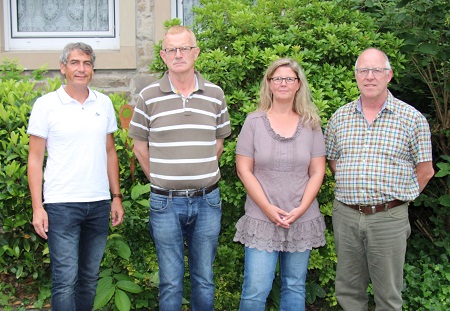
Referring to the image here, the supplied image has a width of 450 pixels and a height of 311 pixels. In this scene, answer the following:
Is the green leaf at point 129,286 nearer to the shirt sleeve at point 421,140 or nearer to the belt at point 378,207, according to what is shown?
the belt at point 378,207

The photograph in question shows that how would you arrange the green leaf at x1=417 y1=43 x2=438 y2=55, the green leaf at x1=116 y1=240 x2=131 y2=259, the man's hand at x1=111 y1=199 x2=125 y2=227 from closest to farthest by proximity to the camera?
the man's hand at x1=111 y1=199 x2=125 y2=227, the green leaf at x1=116 y1=240 x2=131 y2=259, the green leaf at x1=417 y1=43 x2=438 y2=55

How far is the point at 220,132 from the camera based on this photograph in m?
3.96

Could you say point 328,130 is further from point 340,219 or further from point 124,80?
point 124,80

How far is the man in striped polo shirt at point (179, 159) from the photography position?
12.1ft

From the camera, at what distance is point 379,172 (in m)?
3.69

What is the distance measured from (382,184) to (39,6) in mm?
5781

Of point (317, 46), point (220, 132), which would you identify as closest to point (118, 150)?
point (220, 132)

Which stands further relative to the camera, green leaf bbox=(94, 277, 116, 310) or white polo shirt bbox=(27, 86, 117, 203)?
green leaf bbox=(94, 277, 116, 310)

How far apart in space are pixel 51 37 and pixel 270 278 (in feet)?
17.3

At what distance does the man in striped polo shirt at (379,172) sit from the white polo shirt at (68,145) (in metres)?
1.53

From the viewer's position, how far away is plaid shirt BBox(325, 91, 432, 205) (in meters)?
3.69

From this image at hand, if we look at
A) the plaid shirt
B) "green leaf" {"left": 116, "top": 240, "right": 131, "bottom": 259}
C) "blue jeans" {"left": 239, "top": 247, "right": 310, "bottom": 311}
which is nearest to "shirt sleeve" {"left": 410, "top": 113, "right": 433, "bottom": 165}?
the plaid shirt

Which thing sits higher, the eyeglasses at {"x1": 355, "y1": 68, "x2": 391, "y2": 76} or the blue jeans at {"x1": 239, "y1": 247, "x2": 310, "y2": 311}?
the eyeglasses at {"x1": 355, "y1": 68, "x2": 391, "y2": 76}

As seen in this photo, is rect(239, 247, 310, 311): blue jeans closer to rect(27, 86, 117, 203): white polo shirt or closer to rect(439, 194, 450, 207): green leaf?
rect(27, 86, 117, 203): white polo shirt
